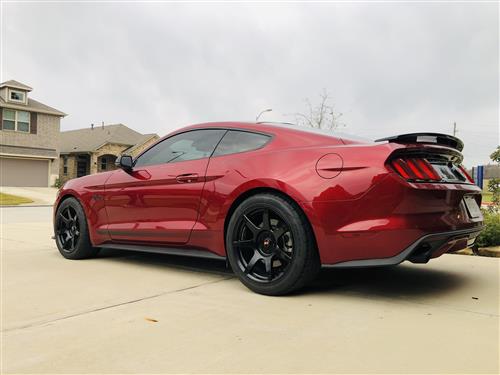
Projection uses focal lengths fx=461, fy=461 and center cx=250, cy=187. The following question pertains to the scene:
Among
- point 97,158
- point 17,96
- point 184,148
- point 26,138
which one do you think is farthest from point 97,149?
point 184,148

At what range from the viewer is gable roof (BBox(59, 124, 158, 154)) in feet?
134

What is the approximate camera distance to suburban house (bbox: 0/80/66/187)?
32344 millimetres

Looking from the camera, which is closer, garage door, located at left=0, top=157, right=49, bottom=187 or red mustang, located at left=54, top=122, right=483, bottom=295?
red mustang, located at left=54, top=122, right=483, bottom=295

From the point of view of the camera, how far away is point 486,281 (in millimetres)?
3986

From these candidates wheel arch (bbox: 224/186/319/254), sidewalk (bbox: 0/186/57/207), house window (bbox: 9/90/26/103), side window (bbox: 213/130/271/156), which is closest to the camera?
wheel arch (bbox: 224/186/319/254)

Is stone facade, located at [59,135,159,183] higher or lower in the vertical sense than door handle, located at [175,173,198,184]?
higher

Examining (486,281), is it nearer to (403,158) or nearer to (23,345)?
(403,158)

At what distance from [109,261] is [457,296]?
11.6 feet

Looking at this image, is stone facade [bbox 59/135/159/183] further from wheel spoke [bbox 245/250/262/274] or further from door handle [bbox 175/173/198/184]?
wheel spoke [bbox 245/250/262/274]

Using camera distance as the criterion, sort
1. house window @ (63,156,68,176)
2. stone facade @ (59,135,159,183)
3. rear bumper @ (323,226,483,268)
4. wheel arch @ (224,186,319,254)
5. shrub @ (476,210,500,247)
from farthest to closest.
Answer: house window @ (63,156,68,176)
stone facade @ (59,135,159,183)
shrub @ (476,210,500,247)
wheel arch @ (224,186,319,254)
rear bumper @ (323,226,483,268)

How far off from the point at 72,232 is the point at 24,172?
32.3 metres

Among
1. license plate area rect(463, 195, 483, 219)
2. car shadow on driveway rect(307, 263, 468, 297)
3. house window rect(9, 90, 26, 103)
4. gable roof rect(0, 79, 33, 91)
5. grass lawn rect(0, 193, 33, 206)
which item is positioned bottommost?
car shadow on driveway rect(307, 263, 468, 297)

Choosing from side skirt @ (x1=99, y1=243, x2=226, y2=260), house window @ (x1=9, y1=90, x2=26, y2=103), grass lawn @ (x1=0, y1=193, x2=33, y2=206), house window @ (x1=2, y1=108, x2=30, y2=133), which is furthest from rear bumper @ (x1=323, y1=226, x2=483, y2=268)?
house window @ (x1=9, y1=90, x2=26, y2=103)

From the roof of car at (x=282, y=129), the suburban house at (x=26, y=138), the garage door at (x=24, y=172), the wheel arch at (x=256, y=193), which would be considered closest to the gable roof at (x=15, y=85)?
the suburban house at (x=26, y=138)
